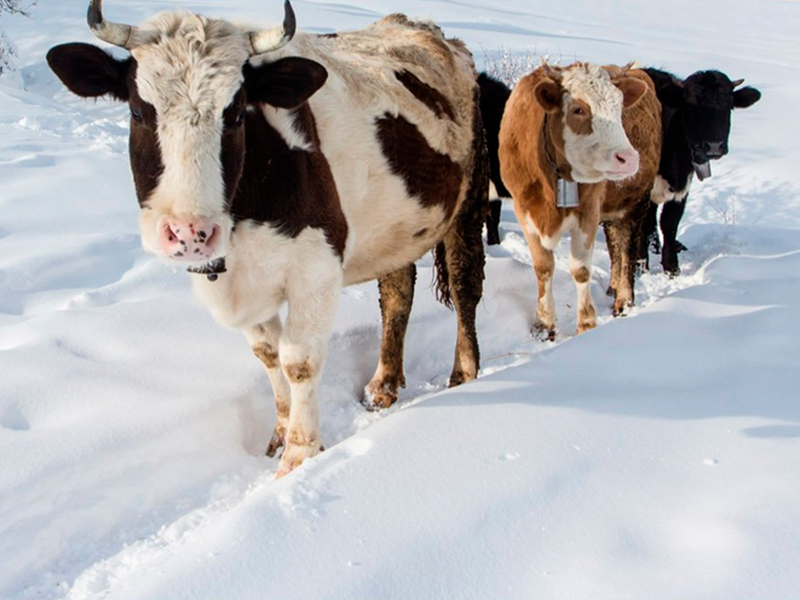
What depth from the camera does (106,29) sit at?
309cm

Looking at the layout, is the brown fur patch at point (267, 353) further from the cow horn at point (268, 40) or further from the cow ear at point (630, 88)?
the cow ear at point (630, 88)

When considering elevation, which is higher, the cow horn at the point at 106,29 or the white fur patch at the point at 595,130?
the cow horn at the point at 106,29

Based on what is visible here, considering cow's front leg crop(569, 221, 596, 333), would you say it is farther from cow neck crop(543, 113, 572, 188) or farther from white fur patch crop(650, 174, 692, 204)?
white fur patch crop(650, 174, 692, 204)

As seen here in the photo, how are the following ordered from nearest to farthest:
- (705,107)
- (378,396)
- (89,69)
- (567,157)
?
1. (89,69)
2. (378,396)
3. (567,157)
4. (705,107)

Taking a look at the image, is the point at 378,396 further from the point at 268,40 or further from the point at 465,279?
the point at 268,40

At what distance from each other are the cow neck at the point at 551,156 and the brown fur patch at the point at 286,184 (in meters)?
2.37

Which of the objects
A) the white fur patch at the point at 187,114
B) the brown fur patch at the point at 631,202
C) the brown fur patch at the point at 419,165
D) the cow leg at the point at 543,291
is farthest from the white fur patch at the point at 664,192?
the white fur patch at the point at 187,114

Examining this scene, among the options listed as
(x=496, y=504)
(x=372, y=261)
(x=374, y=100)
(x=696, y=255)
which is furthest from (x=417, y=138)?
(x=696, y=255)

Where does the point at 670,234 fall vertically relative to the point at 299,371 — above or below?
below

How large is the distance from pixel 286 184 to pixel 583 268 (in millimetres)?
3138

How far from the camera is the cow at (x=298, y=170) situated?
3.08 metres

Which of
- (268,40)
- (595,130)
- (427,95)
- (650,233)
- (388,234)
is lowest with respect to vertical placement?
(650,233)

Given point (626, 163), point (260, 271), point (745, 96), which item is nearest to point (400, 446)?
point (260, 271)

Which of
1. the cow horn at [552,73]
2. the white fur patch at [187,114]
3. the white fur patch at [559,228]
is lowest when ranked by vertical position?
the white fur patch at [559,228]
